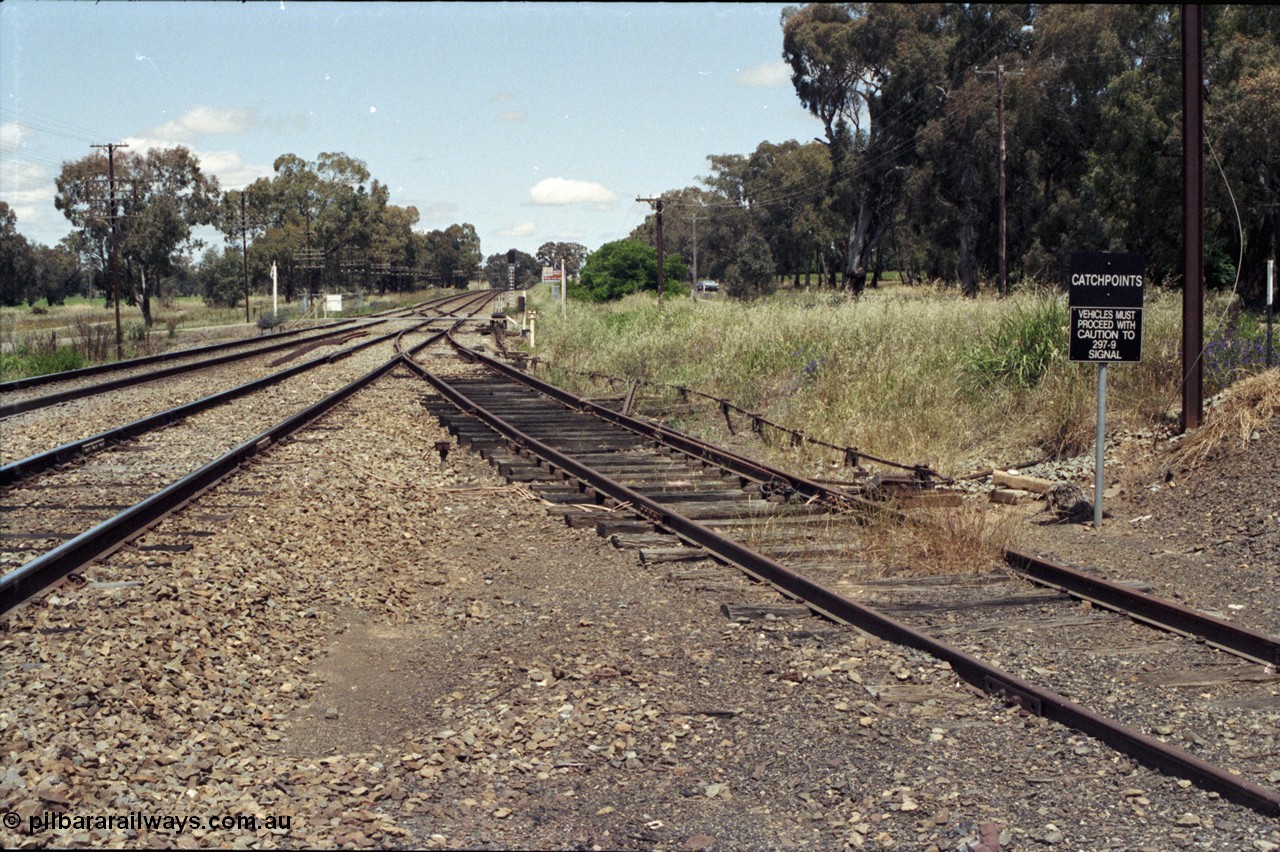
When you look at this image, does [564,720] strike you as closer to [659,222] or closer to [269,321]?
[659,222]

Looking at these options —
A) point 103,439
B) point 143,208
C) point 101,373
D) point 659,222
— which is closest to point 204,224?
point 143,208

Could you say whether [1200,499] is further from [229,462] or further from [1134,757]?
[229,462]

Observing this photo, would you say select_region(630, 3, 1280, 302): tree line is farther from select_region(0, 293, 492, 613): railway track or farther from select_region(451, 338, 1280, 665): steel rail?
select_region(0, 293, 492, 613): railway track

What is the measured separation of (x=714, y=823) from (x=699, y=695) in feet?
4.25

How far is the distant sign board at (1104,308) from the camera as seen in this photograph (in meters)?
9.20

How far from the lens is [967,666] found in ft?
17.8

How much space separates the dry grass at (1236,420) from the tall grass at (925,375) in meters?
1.28

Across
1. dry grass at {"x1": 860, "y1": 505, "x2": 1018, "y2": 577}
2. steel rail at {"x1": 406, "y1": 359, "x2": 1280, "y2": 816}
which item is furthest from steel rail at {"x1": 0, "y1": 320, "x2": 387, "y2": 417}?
dry grass at {"x1": 860, "y1": 505, "x2": 1018, "y2": 577}

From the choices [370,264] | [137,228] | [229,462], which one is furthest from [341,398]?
[370,264]

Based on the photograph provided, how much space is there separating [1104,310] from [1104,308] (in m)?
0.02

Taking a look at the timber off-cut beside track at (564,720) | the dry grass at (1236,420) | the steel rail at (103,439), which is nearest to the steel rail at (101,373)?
the steel rail at (103,439)

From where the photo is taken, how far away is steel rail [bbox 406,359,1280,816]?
420 centimetres

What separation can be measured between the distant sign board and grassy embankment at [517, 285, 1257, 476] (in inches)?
106

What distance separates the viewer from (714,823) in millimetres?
4117
